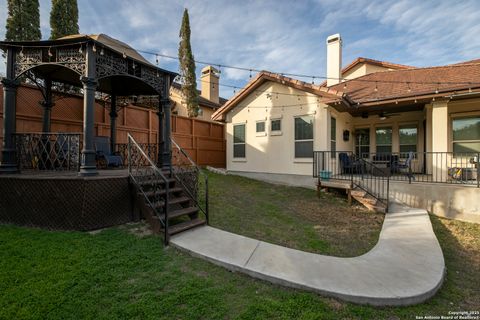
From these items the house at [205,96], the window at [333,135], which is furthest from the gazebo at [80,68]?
the house at [205,96]

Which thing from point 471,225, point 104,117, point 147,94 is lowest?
point 471,225

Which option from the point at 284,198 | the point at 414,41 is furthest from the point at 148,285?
the point at 414,41

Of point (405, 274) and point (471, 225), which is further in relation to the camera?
point (471, 225)

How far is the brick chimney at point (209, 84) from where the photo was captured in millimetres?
18872

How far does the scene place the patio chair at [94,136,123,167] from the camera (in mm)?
7020

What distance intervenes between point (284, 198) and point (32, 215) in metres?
6.28

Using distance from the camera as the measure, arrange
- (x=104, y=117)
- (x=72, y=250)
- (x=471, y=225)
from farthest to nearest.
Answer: (x=104, y=117) → (x=471, y=225) → (x=72, y=250)

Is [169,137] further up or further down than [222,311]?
further up

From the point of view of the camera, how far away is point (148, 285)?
2.82 m

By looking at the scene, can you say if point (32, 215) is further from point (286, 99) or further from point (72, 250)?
point (286, 99)

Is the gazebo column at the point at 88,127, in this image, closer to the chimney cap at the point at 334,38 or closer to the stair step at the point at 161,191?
the stair step at the point at 161,191

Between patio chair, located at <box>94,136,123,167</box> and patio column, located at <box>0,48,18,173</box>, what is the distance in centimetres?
197

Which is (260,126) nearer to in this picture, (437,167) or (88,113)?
(437,167)

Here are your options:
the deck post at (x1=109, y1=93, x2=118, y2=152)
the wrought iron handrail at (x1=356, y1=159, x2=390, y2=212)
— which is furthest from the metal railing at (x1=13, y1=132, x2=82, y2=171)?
the wrought iron handrail at (x1=356, y1=159, x2=390, y2=212)
